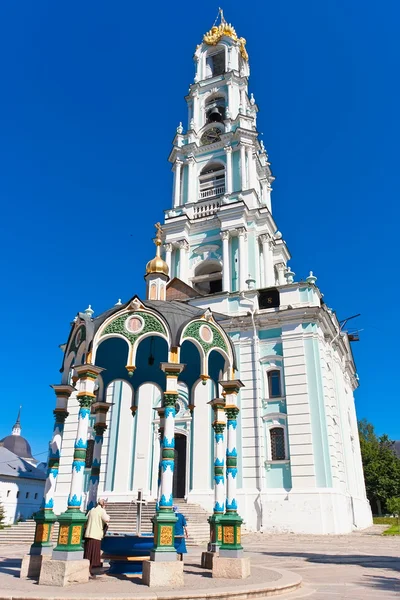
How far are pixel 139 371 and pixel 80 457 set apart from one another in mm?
4194

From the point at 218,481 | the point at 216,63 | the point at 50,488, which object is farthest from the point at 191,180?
the point at 50,488

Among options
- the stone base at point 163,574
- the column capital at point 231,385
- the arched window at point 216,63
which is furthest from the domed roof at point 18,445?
the stone base at point 163,574

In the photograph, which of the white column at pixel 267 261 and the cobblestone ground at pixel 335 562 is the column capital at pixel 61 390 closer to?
the cobblestone ground at pixel 335 562

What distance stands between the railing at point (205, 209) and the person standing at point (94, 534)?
22.7 metres

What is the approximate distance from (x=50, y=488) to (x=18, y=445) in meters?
54.7

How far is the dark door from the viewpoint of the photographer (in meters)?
22.2

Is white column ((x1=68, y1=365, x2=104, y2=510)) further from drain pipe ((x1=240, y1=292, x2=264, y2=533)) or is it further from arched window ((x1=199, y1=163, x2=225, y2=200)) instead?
arched window ((x1=199, y1=163, x2=225, y2=200))

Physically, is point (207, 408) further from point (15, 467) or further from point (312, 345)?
point (15, 467)

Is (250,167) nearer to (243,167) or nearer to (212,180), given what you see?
(243,167)

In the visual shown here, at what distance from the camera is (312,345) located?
2220 cm

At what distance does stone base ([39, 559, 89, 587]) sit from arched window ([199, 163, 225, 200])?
25.4 m

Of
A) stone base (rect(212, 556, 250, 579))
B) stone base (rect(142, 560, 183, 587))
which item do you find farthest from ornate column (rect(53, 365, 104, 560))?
stone base (rect(212, 556, 250, 579))

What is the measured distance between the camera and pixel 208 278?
93.0 ft

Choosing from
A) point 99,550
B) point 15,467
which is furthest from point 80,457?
point 15,467
